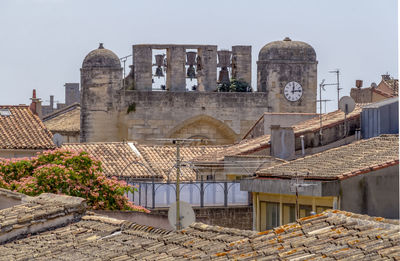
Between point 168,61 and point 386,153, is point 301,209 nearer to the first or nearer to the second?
point 386,153

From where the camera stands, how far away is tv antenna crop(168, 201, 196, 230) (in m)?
16.9

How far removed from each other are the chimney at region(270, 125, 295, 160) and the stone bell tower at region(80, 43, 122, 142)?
22780 millimetres

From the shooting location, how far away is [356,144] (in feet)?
77.3

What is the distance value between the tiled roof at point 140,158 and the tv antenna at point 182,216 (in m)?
17.3

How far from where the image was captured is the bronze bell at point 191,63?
167ft

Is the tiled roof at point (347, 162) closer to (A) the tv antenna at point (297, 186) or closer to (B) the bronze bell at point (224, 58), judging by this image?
(A) the tv antenna at point (297, 186)

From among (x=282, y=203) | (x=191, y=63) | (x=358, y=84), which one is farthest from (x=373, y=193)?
(x=191, y=63)

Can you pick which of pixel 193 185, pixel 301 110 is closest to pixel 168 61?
pixel 301 110

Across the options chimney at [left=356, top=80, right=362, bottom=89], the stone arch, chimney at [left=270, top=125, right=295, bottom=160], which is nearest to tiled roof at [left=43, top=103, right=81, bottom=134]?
the stone arch

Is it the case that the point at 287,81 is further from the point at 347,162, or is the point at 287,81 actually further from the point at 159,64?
the point at 347,162

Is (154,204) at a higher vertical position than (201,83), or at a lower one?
lower

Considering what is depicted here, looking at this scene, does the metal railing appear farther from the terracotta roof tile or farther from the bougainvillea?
the terracotta roof tile

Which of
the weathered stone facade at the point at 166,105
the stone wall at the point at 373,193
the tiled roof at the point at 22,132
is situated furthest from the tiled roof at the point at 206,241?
the weathered stone facade at the point at 166,105

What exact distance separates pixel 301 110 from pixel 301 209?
30.3 m
